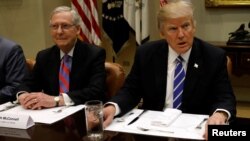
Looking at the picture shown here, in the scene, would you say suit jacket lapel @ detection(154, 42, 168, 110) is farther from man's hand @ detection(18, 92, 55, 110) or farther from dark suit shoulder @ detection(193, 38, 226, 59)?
man's hand @ detection(18, 92, 55, 110)

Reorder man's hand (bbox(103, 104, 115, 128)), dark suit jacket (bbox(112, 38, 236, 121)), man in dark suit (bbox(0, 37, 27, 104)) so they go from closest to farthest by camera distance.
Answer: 1. man's hand (bbox(103, 104, 115, 128))
2. dark suit jacket (bbox(112, 38, 236, 121))
3. man in dark suit (bbox(0, 37, 27, 104))

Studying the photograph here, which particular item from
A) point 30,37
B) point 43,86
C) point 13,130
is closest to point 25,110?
point 13,130

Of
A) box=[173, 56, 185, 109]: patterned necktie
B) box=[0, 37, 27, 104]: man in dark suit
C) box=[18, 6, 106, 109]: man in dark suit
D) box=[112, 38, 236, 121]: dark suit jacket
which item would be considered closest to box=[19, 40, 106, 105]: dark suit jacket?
box=[18, 6, 106, 109]: man in dark suit

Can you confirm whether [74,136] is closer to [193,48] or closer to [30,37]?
[193,48]

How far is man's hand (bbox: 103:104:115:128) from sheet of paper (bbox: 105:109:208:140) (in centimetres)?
2

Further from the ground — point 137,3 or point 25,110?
point 137,3

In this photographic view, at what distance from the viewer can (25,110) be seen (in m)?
2.12

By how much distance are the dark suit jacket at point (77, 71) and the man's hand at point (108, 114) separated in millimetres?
485

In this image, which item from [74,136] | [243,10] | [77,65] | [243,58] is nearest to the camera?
[74,136]

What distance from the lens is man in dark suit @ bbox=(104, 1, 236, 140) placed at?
2.10 meters

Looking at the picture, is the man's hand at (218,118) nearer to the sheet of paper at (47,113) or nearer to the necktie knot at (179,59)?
the necktie knot at (179,59)

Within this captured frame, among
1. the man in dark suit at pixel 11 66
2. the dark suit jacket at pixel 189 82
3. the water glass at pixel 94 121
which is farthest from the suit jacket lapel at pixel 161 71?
the man in dark suit at pixel 11 66

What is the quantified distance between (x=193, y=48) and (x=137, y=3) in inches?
109

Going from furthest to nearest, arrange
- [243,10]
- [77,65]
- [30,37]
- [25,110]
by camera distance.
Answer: [30,37] → [243,10] → [77,65] → [25,110]
